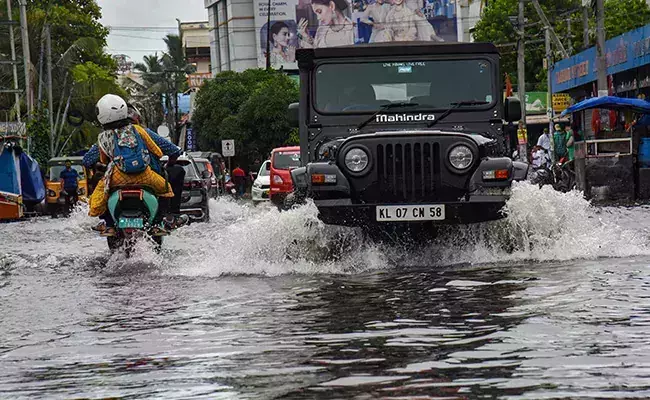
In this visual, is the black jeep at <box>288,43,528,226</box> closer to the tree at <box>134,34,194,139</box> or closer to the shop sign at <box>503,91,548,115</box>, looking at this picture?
the shop sign at <box>503,91,548,115</box>

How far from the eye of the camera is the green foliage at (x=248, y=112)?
72625 millimetres

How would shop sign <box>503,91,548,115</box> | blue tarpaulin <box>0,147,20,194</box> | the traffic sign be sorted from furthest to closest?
shop sign <box>503,91,548,115</box>
the traffic sign
blue tarpaulin <box>0,147,20,194</box>

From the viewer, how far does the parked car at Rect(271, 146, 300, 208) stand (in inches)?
1099

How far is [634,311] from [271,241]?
15.2ft

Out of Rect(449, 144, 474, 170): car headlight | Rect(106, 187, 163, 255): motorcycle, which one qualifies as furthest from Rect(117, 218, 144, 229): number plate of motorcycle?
Rect(449, 144, 474, 170): car headlight

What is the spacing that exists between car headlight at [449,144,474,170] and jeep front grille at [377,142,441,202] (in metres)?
0.12

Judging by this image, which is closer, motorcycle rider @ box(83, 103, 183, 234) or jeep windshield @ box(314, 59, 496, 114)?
jeep windshield @ box(314, 59, 496, 114)

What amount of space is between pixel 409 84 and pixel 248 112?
61521mm

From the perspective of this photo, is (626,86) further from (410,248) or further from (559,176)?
(410,248)

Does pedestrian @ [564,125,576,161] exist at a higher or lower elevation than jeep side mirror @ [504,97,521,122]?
lower

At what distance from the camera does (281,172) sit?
28703mm

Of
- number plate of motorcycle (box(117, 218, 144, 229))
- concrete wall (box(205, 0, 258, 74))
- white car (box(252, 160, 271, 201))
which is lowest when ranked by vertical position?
white car (box(252, 160, 271, 201))

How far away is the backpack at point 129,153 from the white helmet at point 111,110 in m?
0.15

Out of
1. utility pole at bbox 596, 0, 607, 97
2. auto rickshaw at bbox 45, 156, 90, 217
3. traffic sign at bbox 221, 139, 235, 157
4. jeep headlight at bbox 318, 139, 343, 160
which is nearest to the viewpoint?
jeep headlight at bbox 318, 139, 343, 160
